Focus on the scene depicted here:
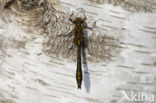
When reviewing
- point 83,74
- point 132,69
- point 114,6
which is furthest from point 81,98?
point 114,6

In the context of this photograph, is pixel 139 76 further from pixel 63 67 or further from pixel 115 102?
pixel 63 67

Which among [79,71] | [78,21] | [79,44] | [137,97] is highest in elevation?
[78,21]

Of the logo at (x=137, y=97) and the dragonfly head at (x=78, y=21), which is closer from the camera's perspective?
the dragonfly head at (x=78, y=21)

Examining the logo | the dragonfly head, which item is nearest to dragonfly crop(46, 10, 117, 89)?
the dragonfly head

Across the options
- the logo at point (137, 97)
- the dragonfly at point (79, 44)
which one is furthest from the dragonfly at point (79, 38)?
the logo at point (137, 97)

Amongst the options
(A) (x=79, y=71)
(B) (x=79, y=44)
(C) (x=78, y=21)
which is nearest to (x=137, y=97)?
(A) (x=79, y=71)

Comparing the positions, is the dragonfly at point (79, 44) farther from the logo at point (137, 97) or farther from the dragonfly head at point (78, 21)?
the logo at point (137, 97)

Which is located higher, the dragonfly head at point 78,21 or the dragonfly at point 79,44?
the dragonfly head at point 78,21

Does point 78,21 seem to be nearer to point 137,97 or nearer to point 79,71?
point 79,71
